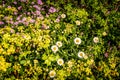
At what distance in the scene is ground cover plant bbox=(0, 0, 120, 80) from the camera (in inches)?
129

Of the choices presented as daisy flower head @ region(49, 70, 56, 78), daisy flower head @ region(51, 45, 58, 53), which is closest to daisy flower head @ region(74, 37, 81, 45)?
daisy flower head @ region(51, 45, 58, 53)

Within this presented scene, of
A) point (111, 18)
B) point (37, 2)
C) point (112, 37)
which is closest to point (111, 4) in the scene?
point (111, 18)

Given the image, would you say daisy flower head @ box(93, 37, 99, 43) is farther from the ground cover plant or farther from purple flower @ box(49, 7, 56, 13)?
purple flower @ box(49, 7, 56, 13)

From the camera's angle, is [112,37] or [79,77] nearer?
[79,77]

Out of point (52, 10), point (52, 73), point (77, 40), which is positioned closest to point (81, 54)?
point (77, 40)

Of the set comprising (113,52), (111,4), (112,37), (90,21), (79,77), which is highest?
(111,4)

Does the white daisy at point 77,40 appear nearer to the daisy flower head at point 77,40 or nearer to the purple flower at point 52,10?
the daisy flower head at point 77,40

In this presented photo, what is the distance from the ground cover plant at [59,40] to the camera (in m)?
3.27

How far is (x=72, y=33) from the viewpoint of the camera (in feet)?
12.2

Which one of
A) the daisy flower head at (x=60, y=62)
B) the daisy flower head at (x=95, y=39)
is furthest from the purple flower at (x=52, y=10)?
the daisy flower head at (x=60, y=62)

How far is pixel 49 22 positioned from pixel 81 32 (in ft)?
1.75

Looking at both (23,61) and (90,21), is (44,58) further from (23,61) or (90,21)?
(90,21)

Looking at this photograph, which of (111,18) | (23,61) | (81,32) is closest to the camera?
(23,61)

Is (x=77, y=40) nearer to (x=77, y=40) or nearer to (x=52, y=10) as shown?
(x=77, y=40)
